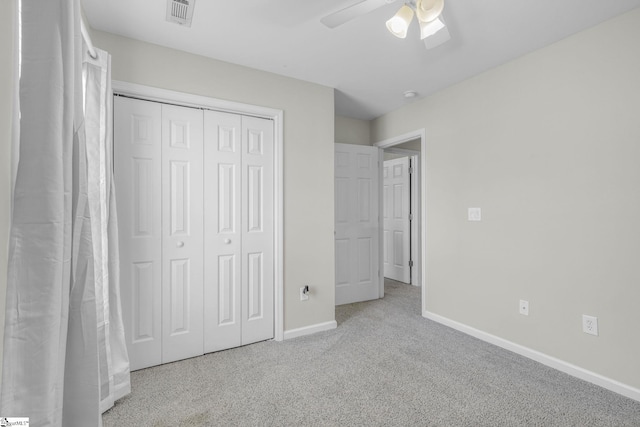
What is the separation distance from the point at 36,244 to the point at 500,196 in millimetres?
2985

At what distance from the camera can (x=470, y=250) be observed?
117 inches

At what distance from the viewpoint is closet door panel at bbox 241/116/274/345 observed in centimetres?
271

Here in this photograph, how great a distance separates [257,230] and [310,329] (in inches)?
41.9

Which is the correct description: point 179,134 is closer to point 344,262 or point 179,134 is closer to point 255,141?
point 255,141

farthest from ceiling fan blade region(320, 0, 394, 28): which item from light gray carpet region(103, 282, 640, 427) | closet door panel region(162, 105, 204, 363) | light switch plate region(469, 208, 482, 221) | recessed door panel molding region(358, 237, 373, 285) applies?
recessed door panel molding region(358, 237, 373, 285)

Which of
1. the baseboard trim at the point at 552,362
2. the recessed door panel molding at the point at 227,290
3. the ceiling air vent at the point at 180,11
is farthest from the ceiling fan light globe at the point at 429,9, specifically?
the baseboard trim at the point at 552,362

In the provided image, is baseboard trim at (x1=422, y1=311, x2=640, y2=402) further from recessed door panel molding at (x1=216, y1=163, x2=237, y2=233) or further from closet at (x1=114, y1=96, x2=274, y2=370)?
recessed door panel molding at (x1=216, y1=163, x2=237, y2=233)

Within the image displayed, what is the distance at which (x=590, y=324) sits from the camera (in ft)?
7.04

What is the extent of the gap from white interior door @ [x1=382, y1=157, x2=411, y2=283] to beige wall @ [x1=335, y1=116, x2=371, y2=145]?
2.43ft

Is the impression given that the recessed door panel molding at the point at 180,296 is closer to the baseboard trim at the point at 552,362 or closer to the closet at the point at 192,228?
the closet at the point at 192,228

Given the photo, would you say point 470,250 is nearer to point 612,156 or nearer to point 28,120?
point 612,156

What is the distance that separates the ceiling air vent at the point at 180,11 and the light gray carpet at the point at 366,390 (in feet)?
7.39

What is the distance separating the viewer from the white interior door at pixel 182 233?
2398 mm

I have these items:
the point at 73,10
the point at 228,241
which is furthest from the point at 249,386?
the point at 73,10
